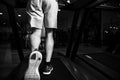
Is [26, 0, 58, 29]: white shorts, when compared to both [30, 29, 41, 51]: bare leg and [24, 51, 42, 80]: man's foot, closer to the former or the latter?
[30, 29, 41, 51]: bare leg

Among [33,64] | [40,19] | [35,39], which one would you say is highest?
[40,19]

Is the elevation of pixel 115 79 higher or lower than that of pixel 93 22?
lower

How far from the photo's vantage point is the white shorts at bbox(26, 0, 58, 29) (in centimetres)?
117

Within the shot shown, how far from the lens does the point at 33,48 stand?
1141 mm

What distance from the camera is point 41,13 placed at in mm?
1205

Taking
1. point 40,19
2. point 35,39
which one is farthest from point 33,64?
point 40,19

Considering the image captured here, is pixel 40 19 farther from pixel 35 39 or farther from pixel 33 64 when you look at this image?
pixel 33 64

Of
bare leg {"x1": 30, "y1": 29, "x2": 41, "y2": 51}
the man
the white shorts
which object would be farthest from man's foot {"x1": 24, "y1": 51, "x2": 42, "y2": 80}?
the white shorts

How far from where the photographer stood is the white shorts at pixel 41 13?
1.17 metres

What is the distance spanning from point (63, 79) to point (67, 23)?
15.4 feet

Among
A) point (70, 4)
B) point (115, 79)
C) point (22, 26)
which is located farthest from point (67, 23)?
point (115, 79)

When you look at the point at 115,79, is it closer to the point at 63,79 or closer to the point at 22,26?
the point at 63,79

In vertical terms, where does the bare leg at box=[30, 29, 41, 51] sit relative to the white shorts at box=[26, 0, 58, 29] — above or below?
below

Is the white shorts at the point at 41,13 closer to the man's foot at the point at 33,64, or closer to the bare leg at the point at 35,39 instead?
the bare leg at the point at 35,39
